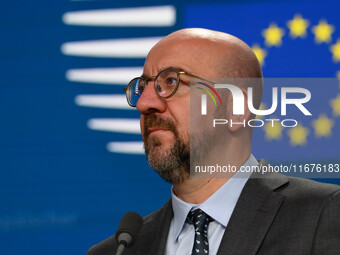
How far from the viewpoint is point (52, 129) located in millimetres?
2648

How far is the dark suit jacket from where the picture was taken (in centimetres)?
141

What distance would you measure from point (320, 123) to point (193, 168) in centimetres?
90

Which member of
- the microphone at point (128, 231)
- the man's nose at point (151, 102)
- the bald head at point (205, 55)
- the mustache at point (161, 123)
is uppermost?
the bald head at point (205, 55)

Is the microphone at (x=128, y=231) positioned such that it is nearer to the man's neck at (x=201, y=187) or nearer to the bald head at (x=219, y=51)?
the man's neck at (x=201, y=187)

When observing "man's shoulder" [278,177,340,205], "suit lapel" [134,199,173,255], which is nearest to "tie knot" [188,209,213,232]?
"suit lapel" [134,199,173,255]

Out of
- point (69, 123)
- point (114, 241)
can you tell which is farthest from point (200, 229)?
point (69, 123)

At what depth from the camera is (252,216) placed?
1521 millimetres

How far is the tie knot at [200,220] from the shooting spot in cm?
158

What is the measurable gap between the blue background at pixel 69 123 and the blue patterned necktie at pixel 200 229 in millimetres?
936

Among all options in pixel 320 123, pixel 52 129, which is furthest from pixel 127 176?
pixel 320 123

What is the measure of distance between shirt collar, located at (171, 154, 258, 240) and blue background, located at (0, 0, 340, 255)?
88cm

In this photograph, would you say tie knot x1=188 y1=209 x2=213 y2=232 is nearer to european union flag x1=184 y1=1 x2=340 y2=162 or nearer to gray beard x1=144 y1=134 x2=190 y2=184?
gray beard x1=144 y1=134 x2=190 y2=184

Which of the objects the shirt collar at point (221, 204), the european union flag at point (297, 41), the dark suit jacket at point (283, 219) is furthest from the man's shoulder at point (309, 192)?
the european union flag at point (297, 41)

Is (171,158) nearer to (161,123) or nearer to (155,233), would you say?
(161,123)
